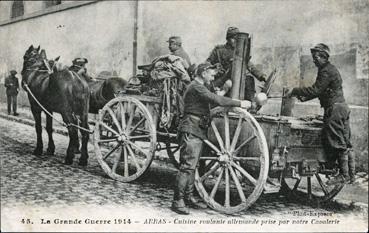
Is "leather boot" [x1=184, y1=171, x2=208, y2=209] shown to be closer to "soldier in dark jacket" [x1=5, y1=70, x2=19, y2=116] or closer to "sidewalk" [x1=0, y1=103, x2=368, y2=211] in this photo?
"sidewalk" [x1=0, y1=103, x2=368, y2=211]

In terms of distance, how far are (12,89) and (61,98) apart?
63 cm

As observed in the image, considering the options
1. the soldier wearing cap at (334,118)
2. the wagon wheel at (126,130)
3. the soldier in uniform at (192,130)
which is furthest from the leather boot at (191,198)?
the soldier wearing cap at (334,118)

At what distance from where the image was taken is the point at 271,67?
5555 millimetres

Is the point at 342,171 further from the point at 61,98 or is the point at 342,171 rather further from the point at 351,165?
the point at 61,98

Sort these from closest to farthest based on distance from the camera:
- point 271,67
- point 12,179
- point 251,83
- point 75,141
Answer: point 12,179 < point 251,83 < point 75,141 < point 271,67

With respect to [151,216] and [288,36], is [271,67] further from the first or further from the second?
[151,216]

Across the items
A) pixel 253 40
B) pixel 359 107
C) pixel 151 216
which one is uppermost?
pixel 253 40

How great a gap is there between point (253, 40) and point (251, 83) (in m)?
1.42

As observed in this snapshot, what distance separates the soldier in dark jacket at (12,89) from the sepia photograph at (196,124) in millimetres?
16

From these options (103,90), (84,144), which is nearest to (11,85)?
(84,144)

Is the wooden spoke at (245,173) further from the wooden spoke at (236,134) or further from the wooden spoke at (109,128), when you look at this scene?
the wooden spoke at (109,128)

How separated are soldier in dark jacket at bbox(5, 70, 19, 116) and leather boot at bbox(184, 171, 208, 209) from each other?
194 centimetres

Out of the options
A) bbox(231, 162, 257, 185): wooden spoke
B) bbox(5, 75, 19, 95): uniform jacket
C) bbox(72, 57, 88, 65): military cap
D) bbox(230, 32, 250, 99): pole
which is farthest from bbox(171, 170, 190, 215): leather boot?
bbox(72, 57, 88, 65): military cap

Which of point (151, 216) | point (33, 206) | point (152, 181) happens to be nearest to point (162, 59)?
point (152, 181)
